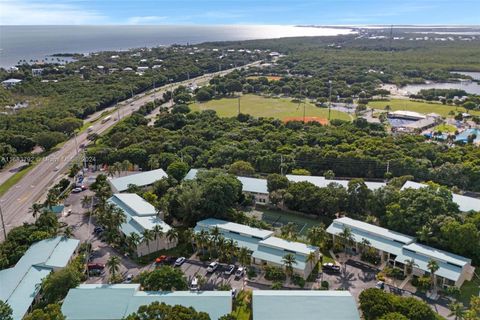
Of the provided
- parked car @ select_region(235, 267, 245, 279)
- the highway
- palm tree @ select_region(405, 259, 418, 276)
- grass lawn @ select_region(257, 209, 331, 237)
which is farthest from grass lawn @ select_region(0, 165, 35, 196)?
→ palm tree @ select_region(405, 259, 418, 276)

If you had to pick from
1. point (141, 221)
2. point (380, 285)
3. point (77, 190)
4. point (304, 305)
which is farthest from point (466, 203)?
point (77, 190)

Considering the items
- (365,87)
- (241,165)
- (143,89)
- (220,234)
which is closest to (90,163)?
(241,165)

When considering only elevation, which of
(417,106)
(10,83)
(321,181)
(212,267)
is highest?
(10,83)

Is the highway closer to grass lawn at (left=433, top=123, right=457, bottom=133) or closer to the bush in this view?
the bush

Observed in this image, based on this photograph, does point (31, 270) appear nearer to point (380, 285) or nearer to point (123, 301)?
point (123, 301)

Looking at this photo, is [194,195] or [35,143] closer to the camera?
[194,195]

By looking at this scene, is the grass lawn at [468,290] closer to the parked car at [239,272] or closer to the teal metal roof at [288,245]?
the teal metal roof at [288,245]

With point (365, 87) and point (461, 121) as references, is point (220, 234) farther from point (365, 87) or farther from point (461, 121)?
point (365, 87)
